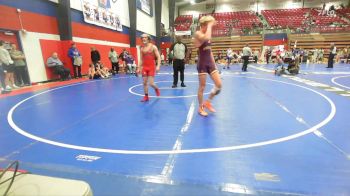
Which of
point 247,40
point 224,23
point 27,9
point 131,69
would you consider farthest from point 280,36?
point 27,9

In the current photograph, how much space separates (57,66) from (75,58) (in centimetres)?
→ 107

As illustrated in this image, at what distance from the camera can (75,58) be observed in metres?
11.7

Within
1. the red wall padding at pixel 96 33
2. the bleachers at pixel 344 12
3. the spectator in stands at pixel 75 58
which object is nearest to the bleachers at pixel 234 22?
the bleachers at pixel 344 12

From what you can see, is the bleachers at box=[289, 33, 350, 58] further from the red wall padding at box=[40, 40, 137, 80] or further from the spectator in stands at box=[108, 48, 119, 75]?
the red wall padding at box=[40, 40, 137, 80]

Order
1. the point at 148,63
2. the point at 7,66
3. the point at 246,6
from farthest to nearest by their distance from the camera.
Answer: the point at 246,6 < the point at 7,66 < the point at 148,63

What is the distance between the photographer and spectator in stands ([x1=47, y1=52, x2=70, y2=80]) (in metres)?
10.7

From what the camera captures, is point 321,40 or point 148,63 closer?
point 148,63

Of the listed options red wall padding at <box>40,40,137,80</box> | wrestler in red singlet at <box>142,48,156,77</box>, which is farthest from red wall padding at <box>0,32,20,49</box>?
wrestler in red singlet at <box>142,48,156,77</box>

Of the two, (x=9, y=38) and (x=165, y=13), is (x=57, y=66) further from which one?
(x=165, y=13)

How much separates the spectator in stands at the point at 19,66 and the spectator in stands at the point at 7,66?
0.25m

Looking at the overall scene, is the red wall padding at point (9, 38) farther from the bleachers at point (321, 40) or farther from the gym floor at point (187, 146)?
the bleachers at point (321, 40)

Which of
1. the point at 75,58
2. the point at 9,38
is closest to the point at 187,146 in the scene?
the point at 9,38

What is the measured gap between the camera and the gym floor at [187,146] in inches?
89.4

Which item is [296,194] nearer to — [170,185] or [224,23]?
[170,185]
